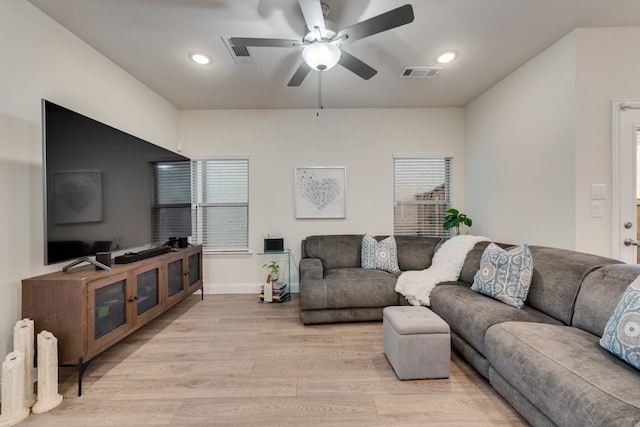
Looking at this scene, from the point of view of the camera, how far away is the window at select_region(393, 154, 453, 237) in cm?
388

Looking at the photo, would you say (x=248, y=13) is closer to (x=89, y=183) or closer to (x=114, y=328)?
(x=89, y=183)

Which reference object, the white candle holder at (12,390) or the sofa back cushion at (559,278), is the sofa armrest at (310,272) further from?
the white candle holder at (12,390)

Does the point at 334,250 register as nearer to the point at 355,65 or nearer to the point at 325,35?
the point at 355,65

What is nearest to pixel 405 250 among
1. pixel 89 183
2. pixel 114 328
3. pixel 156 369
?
pixel 156 369

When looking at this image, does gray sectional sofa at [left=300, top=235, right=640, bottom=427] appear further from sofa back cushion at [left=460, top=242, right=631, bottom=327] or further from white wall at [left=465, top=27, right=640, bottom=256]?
white wall at [left=465, top=27, right=640, bottom=256]

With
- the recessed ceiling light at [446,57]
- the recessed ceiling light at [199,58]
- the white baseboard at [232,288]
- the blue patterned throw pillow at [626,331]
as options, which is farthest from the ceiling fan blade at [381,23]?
the white baseboard at [232,288]

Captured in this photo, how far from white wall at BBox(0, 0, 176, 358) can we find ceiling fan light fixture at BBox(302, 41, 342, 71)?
198cm

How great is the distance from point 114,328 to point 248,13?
8.58 feet

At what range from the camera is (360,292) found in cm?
275

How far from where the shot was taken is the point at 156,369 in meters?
2.00

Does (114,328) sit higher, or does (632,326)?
(632,326)

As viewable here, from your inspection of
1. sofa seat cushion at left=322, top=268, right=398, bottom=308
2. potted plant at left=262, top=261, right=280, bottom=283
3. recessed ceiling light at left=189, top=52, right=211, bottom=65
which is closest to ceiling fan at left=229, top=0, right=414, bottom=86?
recessed ceiling light at left=189, top=52, right=211, bottom=65

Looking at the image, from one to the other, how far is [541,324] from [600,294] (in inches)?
15.0

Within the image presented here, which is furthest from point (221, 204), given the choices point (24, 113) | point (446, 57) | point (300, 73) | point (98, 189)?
point (446, 57)
